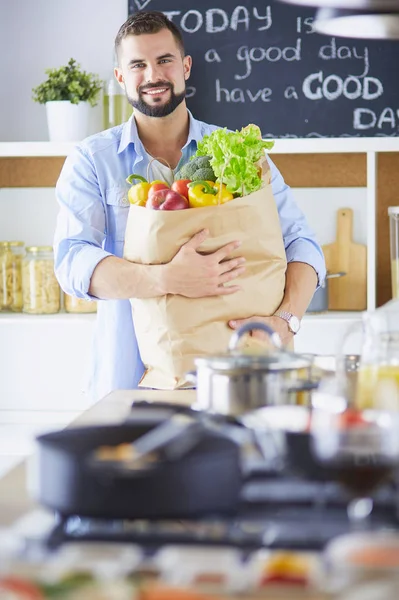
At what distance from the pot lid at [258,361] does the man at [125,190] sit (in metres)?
0.80

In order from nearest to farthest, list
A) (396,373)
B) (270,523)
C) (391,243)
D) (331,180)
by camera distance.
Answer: (270,523) < (396,373) < (391,243) < (331,180)

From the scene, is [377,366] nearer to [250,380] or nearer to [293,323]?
[250,380]

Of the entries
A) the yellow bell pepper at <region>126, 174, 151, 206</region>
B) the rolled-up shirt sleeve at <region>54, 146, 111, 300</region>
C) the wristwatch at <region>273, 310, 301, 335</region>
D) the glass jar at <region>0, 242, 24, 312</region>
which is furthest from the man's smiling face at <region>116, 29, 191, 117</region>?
the glass jar at <region>0, 242, 24, 312</region>

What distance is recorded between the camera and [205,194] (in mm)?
2098

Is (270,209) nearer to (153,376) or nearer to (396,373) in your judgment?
(153,376)

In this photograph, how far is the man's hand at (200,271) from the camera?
2061mm

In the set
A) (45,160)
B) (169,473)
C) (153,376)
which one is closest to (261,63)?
(45,160)

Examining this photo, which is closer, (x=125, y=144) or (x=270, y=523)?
(x=270, y=523)

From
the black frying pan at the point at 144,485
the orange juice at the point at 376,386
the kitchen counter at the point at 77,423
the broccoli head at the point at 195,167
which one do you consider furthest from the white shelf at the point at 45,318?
the black frying pan at the point at 144,485

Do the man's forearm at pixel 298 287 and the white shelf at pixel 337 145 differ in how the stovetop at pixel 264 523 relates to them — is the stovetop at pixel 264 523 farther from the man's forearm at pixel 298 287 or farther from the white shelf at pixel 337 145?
the white shelf at pixel 337 145

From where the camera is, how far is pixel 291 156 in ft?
12.2

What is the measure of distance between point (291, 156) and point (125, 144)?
1426 mm

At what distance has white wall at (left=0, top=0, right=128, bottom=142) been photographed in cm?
368

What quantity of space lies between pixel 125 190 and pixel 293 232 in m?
0.44
